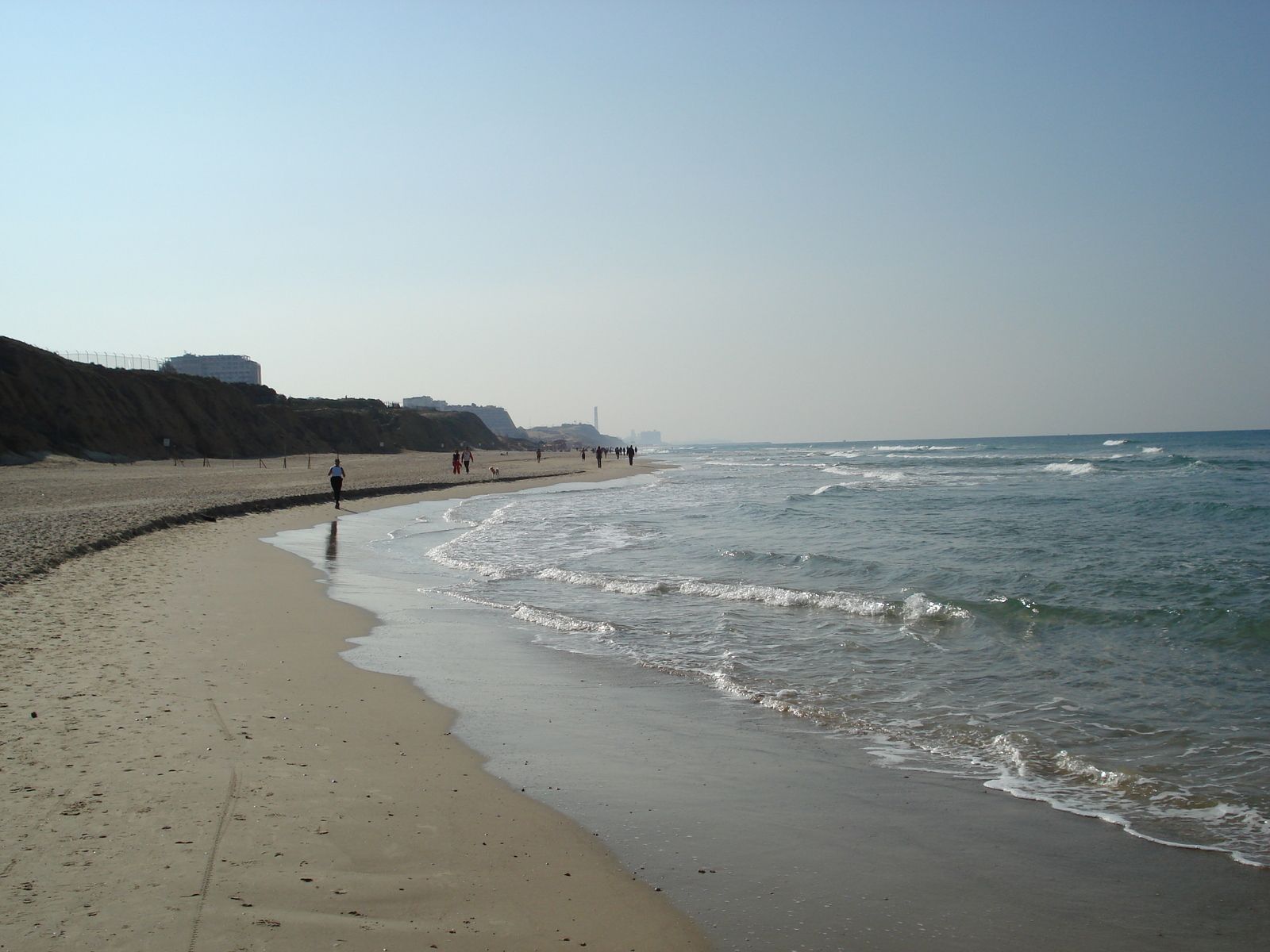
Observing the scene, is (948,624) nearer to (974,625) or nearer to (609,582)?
(974,625)

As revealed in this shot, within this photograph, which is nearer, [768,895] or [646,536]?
[768,895]

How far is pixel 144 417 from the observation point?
169 ft

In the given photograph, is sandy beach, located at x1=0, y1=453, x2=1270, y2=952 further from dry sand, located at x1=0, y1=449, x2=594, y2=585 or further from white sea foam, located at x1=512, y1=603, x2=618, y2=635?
dry sand, located at x1=0, y1=449, x2=594, y2=585

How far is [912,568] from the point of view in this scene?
12.8 m

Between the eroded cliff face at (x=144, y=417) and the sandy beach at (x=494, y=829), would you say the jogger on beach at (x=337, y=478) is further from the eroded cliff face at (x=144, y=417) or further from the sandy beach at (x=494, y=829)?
the eroded cliff face at (x=144, y=417)

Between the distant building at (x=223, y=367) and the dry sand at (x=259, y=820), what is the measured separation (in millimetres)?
157703

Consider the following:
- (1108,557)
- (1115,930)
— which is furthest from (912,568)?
(1115,930)

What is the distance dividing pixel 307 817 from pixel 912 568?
1105 centimetres

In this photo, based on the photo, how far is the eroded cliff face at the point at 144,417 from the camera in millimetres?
41469

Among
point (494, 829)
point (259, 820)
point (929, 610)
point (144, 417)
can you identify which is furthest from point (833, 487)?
point (144, 417)

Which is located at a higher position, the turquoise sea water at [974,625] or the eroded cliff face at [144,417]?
the eroded cliff face at [144,417]

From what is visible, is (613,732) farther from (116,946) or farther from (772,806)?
(116,946)

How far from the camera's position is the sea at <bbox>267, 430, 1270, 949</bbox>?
5.19m

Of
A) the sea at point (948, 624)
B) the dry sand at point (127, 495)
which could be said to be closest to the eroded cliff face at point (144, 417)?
the dry sand at point (127, 495)
